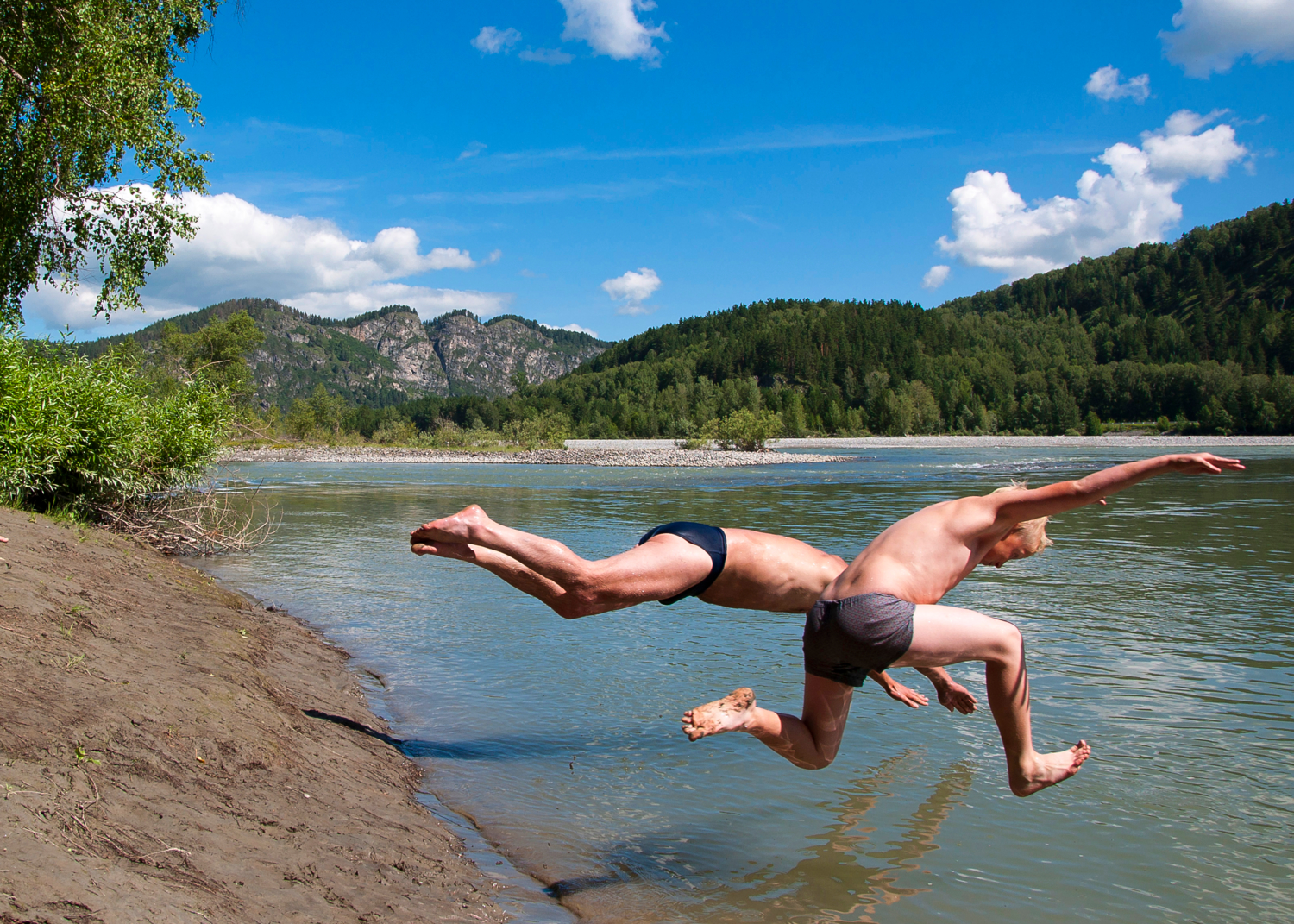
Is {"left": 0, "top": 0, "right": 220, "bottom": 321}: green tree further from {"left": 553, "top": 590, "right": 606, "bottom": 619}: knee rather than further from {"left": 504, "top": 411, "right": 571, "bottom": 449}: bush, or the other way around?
{"left": 504, "top": 411, "right": 571, "bottom": 449}: bush

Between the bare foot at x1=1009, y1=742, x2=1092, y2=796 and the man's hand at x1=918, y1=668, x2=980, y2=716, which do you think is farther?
the man's hand at x1=918, y1=668, x2=980, y2=716

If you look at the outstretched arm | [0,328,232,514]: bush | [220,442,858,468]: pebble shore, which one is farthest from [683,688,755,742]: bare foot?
[220,442,858,468]: pebble shore

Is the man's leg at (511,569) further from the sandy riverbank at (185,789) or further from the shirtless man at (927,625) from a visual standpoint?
the sandy riverbank at (185,789)

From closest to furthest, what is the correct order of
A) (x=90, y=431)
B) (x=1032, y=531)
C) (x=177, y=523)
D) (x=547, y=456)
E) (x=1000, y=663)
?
1. (x=1000, y=663)
2. (x=1032, y=531)
3. (x=90, y=431)
4. (x=177, y=523)
5. (x=547, y=456)

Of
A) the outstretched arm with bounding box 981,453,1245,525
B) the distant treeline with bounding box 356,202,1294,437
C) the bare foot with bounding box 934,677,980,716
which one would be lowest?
the bare foot with bounding box 934,677,980,716

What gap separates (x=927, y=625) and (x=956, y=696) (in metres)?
1.71

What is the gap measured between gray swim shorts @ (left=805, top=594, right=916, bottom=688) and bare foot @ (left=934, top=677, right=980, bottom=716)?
4.98 ft

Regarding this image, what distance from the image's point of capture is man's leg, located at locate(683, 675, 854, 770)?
4.02 m

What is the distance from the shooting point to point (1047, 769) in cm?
443

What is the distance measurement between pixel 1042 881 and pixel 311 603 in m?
9.87

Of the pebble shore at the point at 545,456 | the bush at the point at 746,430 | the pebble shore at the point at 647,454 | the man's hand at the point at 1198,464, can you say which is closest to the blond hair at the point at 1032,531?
the man's hand at the point at 1198,464

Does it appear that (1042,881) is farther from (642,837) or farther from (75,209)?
(75,209)

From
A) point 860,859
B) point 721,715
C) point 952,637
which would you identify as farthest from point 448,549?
point 860,859

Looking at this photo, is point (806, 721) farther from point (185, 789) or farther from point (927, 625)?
point (185, 789)
